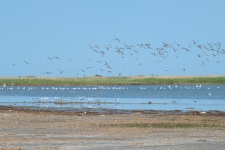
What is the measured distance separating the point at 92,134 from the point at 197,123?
32.1ft

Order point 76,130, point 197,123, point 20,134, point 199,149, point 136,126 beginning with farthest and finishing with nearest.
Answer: point 197,123, point 136,126, point 76,130, point 20,134, point 199,149

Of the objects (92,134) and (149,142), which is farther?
(92,134)

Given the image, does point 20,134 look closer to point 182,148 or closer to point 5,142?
point 5,142

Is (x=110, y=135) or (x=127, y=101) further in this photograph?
(x=127, y=101)

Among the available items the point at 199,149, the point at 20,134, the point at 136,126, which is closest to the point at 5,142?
the point at 20,134

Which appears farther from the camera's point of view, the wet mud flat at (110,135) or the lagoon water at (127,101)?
the lagoon water at (127,101)

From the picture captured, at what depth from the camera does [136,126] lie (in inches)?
1405

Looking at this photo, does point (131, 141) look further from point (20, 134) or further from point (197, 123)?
point (197, 123)

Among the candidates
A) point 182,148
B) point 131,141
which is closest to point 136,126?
point 131,141

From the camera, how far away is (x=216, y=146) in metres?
25.4

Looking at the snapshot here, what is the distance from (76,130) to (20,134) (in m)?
3.70

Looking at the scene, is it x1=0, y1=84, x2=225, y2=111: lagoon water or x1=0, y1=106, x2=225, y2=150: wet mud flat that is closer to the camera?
x1=0, y1=106, x2=225, y2=150: wet mud flat

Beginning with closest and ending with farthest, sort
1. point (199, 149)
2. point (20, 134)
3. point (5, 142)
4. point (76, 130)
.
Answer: point (199, 149) < point (5, 142) < point (20, 134) < point (76, 130)

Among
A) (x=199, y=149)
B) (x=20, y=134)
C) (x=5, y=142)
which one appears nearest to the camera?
(x=199, y=149)
